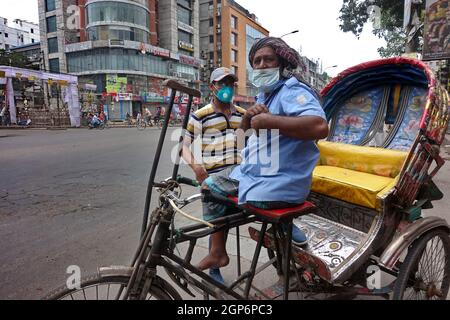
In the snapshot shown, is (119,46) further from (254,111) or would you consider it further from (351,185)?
(254,111)

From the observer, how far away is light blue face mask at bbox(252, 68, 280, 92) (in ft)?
5.77

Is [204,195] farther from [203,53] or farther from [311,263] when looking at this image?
[203,53]

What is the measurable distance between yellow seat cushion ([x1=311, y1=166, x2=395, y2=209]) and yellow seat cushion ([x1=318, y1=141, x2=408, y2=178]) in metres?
0.09

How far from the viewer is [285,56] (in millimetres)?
1744

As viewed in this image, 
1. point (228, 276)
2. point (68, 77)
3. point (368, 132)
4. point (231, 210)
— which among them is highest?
point (68, 77)

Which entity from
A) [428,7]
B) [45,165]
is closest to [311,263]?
[45,165]

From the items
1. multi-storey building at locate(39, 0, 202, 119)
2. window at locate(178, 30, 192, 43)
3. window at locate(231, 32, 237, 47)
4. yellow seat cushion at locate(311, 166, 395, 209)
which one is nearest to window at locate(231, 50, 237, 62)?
window at locate(231, 32, 237, 47)

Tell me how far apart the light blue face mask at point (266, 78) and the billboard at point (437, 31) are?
1042cm

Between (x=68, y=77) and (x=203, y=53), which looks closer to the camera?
(x=68, y=77)

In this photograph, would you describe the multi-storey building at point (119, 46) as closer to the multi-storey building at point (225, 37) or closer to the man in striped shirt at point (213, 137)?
the multi-storey building at point (225, 37)

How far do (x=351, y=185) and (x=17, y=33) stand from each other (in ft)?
267

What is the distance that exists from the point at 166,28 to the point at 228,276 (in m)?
45.9

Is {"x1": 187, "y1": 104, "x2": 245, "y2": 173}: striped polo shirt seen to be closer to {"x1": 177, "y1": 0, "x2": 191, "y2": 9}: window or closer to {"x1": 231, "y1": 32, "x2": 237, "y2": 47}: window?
→ {"x1": 177, "y1": 0, "x2": 191, "y2": 9}: window

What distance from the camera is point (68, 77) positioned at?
23109mm
